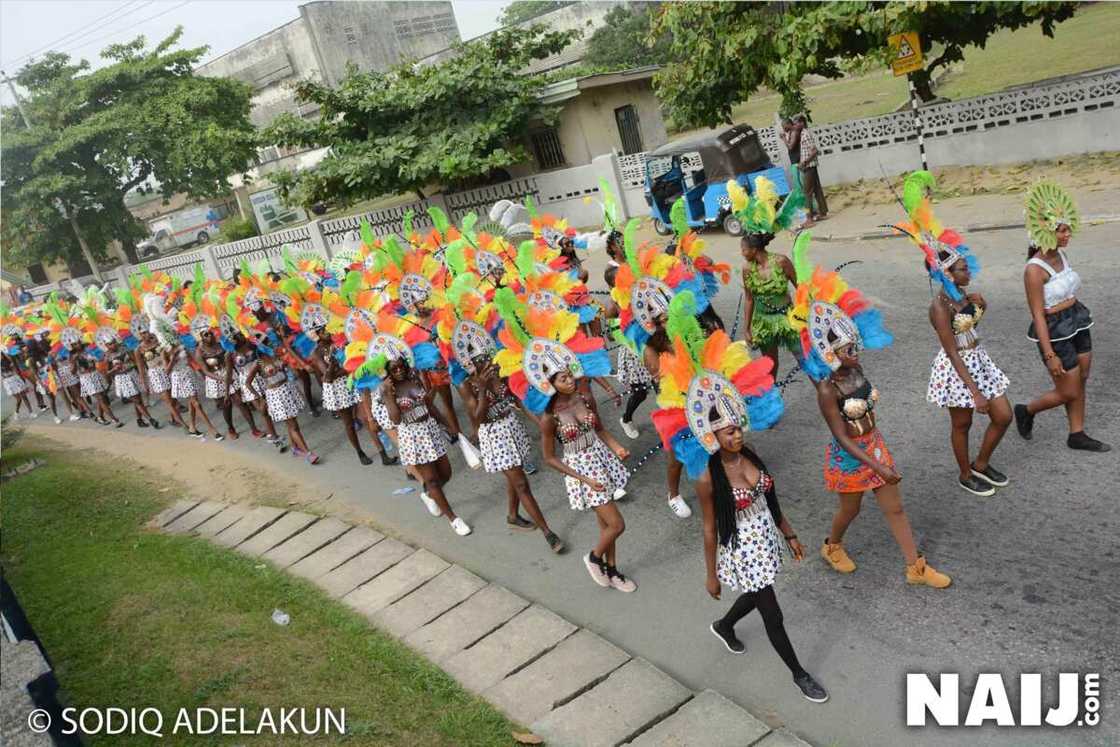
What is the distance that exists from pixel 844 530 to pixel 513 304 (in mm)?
2673

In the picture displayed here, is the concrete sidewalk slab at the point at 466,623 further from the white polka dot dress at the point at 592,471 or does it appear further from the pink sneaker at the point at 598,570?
the white polka dot dress at the point at 592,471

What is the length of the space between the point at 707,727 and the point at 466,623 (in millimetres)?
2177

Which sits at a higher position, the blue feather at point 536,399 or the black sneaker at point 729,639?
the blue feather at point 536,399

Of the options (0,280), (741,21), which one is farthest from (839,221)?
(0,280)

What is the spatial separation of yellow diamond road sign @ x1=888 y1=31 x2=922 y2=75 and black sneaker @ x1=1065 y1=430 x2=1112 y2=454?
8.45 m

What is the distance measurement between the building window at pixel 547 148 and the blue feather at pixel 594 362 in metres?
17.5

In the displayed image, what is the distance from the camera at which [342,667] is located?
5.77m

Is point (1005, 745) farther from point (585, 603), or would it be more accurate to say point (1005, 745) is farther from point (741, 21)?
point (741, 21)

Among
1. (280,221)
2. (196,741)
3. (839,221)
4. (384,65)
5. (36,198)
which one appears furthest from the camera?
(384,65)

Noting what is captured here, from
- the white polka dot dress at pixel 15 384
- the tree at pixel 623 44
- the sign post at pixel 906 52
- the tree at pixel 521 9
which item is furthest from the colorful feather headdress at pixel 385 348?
the tree at pixel 521 9

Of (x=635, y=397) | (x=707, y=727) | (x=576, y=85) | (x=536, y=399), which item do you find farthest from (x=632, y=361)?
(x=576, y=85)

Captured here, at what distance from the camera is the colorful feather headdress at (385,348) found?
24.0 feet

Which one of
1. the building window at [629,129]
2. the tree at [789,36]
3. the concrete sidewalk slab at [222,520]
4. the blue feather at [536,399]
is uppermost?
the tree at [789,36]

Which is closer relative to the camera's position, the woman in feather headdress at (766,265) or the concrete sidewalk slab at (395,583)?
the concrete sidewalk slab at (395,583)
